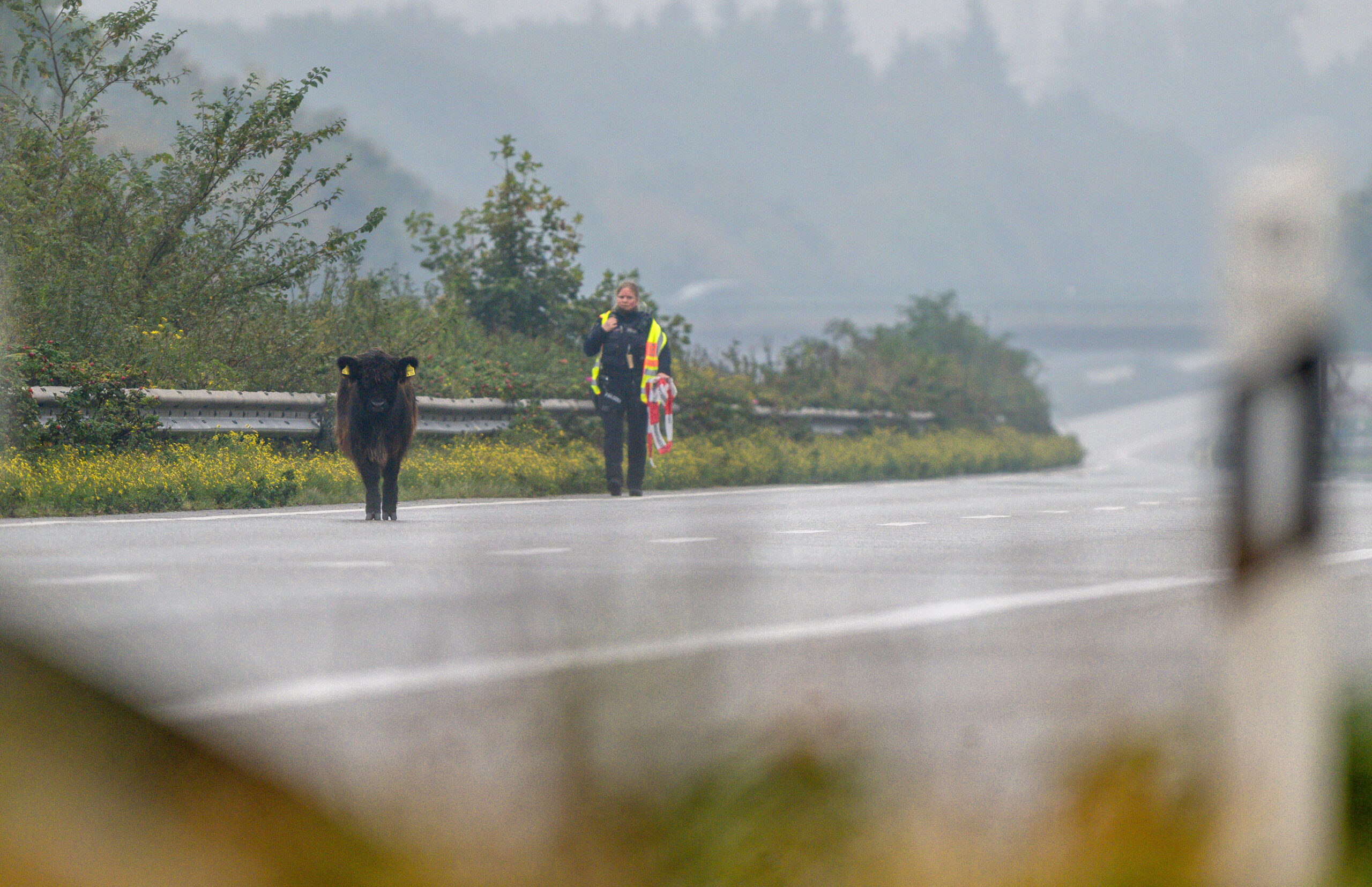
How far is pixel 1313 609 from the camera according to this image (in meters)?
3.90

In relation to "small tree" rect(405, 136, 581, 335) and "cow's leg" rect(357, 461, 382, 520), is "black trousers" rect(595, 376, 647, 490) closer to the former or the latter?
"cow's leg" rect(357, 461, 382, 520)

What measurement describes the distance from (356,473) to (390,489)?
341 centimetres

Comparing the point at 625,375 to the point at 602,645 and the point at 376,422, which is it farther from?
the point at 602,645

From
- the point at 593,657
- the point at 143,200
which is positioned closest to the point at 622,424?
the point at 143,200

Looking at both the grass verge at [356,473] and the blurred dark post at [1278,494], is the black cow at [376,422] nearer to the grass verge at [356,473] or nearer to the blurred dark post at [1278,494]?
the grass verge at [356,473]

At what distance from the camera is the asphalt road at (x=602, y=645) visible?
4.68 meters

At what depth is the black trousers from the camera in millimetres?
19500

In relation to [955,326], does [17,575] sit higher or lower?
lower

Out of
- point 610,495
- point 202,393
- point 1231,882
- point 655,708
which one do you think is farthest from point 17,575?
point 610,495

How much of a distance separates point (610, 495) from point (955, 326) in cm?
3394

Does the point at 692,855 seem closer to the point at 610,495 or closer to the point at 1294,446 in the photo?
the point at 1294,446

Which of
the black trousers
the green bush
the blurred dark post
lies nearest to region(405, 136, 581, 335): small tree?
the black trousers

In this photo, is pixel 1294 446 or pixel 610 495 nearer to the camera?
pixel 1294 446

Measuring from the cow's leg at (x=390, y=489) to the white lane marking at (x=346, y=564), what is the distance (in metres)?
4.43
